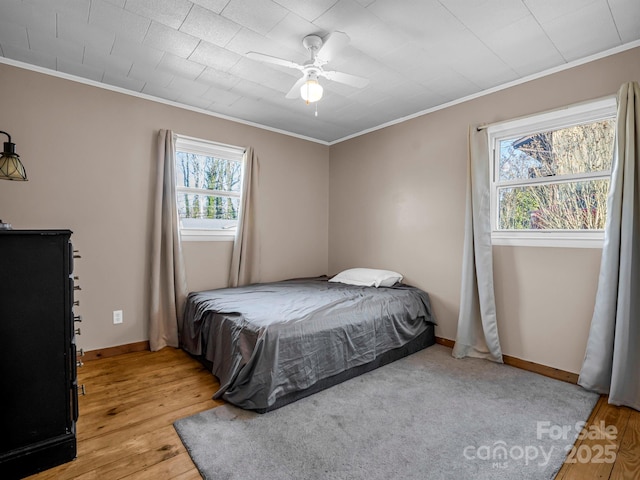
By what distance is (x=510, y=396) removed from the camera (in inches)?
91.0

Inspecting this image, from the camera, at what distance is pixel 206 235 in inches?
140

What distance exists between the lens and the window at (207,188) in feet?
11.4

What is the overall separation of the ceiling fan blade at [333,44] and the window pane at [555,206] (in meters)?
2.07

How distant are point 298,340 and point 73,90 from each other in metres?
2.85

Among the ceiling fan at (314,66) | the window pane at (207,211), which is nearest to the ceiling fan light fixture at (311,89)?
the ceiling fan at (314,66)

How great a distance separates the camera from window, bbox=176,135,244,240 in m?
3.48

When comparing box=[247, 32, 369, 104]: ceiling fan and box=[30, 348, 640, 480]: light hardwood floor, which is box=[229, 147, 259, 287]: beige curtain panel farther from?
box=[247, 32, 369, 104]: ceiling fan

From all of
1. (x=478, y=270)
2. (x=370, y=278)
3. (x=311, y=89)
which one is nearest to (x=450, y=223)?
(x=478, y=270)

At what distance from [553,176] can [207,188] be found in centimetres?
337

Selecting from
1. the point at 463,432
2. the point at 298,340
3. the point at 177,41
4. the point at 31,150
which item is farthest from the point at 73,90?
the point at 463,432

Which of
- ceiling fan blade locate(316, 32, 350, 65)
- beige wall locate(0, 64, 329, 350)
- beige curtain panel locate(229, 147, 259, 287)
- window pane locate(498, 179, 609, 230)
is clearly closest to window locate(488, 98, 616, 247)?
window pane locate(498, 179, 609, 230)

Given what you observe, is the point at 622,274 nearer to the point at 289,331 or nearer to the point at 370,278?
the point at 370,278

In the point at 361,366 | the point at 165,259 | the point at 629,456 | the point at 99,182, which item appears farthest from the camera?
the point at 165,259

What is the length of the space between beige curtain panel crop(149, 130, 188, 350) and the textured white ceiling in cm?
68
